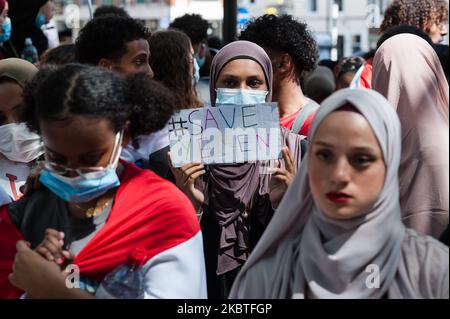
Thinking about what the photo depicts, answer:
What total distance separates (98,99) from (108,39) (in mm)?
1776

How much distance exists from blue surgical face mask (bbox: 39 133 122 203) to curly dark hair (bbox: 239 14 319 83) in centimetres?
244

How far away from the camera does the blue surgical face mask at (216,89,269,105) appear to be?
4629 millimetres

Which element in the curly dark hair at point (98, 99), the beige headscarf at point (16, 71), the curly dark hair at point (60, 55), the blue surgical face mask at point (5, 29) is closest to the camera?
the curly dark hair at point (98, 99)

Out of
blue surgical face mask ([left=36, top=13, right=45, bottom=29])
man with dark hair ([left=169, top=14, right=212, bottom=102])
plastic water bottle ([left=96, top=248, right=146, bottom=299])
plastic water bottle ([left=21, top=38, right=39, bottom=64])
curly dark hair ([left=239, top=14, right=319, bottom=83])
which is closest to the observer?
plastic water bottle ([left=96, top=248, right=146, bottom=299])

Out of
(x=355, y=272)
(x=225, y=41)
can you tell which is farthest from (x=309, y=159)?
(x=225, y=41)

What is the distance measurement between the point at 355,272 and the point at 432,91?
4.32 ft

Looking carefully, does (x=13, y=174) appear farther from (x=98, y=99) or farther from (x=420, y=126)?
(x=420, y=126)

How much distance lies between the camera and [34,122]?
358 centimetres

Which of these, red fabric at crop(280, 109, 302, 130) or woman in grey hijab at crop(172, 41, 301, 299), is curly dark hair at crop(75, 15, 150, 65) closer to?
woman in grey hijab at crop(172, 41, 301, 299)

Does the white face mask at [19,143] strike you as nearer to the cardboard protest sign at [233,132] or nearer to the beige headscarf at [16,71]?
the beige headscarf at [16,71]

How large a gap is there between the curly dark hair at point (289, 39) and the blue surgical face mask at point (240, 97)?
37.5 inches

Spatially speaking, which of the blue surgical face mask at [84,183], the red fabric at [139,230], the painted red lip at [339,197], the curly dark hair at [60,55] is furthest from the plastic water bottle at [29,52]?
the painted red lip at [339,197]

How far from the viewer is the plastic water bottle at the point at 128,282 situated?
315 cm

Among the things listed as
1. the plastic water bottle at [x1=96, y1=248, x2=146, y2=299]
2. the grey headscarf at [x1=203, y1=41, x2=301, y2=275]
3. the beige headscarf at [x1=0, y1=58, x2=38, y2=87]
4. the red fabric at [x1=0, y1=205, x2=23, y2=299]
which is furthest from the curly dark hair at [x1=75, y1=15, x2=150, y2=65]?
the plastic water bottle at [x1=96, y1=248, x2=146, y2=299]
